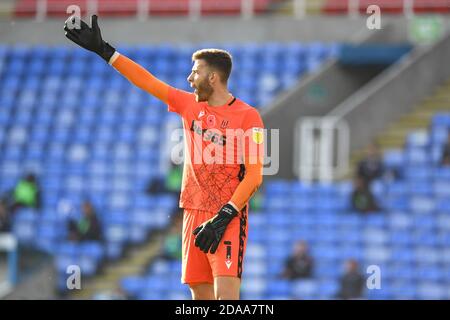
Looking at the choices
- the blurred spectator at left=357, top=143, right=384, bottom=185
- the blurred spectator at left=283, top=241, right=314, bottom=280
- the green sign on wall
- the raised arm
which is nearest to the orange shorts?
the raised arm

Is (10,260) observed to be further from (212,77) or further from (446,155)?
(212,77)

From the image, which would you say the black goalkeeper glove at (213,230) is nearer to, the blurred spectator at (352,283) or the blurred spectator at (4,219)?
the blurred spectator at (352,283)

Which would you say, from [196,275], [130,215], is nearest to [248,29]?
[130,215]

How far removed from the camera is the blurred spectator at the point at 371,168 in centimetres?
1827

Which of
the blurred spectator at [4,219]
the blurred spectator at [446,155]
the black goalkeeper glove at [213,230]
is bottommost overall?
the black goalkeeper glove at [213,230]

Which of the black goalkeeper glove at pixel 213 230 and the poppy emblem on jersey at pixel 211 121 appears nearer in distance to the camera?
the black goalkeeper glove at pixel 213 230

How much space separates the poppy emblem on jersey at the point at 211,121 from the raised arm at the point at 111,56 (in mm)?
324

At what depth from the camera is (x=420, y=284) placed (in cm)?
1700

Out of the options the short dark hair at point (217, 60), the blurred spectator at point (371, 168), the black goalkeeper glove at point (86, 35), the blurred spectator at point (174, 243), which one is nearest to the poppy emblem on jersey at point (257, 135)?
the short dark hair at point (217, 60)

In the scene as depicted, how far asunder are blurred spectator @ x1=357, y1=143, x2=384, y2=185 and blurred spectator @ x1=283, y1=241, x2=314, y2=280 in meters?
1.75

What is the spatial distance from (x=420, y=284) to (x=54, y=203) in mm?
5965

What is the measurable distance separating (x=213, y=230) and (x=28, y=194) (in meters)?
12.1

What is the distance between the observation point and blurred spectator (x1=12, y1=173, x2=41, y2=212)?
19.6 m

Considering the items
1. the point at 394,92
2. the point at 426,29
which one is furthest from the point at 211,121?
the point at 426,29
